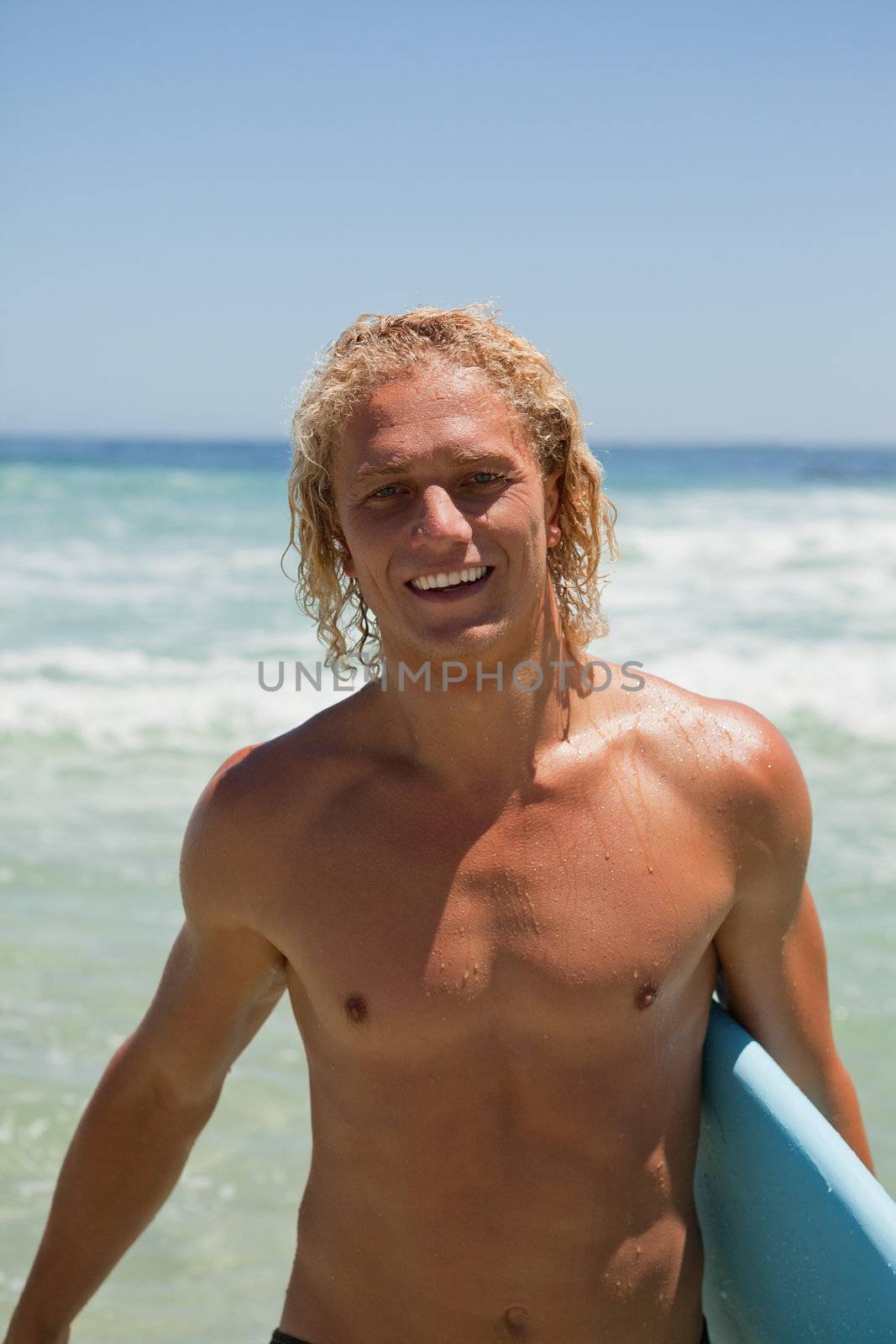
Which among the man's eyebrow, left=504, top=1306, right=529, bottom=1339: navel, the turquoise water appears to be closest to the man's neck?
the man's eyebrow

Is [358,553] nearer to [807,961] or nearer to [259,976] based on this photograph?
[259,976]

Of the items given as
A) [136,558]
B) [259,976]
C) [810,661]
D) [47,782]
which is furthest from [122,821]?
[136,558]

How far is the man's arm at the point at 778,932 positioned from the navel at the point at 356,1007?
18.7 inches

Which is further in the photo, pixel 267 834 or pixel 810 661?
pixel 810 661

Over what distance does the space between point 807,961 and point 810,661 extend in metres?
7.48

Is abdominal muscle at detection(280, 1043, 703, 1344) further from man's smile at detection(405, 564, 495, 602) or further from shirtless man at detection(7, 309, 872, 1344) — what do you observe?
man's smile at detection(405, 564, 495, 602)

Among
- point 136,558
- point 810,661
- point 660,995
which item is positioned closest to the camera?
point 660,995

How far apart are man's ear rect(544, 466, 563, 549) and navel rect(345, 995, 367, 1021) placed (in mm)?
696

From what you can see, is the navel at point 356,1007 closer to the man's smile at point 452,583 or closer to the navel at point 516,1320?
the navel at point 516,1320

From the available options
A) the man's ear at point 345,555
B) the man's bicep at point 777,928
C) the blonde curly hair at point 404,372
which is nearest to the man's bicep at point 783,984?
the man's bicep at point 777,928

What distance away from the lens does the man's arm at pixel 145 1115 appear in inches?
75.2

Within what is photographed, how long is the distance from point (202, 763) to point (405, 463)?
17.7 ft

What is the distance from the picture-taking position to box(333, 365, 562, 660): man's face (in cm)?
174

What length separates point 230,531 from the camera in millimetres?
17031
